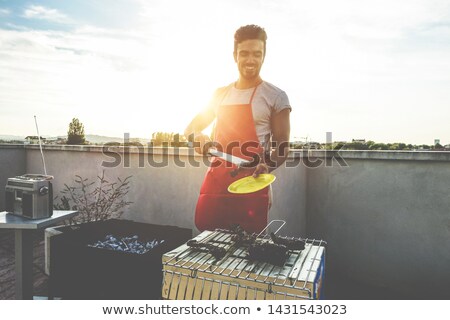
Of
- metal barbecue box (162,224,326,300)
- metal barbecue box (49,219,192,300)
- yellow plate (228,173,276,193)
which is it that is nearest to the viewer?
metal barbecue box (162,224,326,300)

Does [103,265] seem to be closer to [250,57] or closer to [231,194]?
[231,194]

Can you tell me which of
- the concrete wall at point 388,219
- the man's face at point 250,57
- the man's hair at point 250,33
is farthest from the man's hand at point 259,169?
the concrete wall at point 388,219

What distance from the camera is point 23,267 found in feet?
8.79

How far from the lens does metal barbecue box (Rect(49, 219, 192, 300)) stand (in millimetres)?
2465

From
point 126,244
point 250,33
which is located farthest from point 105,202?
point 250,33

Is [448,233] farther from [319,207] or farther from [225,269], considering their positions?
[225,269]

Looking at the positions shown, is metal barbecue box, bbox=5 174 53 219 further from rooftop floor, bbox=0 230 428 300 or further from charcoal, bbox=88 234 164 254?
rooftop floor, bbox=0 230 428 300

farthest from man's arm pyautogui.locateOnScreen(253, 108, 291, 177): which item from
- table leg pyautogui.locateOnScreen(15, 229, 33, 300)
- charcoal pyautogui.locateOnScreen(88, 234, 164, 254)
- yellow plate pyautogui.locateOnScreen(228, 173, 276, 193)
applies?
table leg pyautogui.locateOnScreen(15, 229, 33, 300)

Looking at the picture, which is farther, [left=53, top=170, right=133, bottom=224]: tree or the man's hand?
[left=53, top=170, right=133, bottom=224]: tree

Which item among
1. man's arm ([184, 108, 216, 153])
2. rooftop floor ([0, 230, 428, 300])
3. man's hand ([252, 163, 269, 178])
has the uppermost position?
man's arm ([184, 108, 216, 153])

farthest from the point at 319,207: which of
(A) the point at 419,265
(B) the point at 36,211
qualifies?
(B) the point at 36,211

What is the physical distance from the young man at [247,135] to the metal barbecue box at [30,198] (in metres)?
1.38

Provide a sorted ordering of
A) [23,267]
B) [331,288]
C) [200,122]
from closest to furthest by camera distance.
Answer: [23,267], [200,122], [331,288]

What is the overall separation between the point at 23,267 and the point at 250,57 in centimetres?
259
